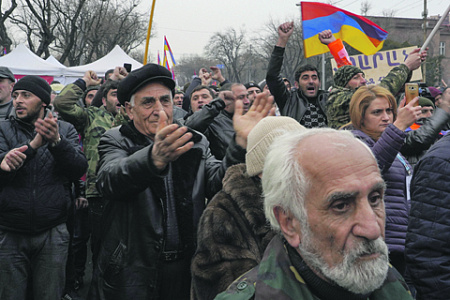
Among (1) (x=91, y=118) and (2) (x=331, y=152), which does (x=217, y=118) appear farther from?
(2) (x=331, y=152)

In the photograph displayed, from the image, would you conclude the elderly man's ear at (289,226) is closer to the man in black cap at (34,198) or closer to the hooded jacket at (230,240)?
the hooded jacket at (230,240)

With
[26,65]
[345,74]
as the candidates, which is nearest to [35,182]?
[345,74]

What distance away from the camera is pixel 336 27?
294 inches

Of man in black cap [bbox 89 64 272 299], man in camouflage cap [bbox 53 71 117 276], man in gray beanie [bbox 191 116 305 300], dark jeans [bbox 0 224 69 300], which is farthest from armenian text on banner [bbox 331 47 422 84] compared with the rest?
man in gray beanie [bbox 191 116 305 300]

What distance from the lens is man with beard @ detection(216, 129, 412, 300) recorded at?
1550 mm

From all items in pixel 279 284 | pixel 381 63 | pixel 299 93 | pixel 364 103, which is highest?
pixel 364 103

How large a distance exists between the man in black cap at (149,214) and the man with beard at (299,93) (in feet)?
8.21

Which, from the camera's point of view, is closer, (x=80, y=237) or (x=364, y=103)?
(x=364, y=103)

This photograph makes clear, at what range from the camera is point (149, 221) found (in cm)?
272

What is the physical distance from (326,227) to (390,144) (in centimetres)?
176

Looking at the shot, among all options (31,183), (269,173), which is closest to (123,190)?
(269,173)

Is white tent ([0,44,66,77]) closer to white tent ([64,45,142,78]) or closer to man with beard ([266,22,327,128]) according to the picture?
white tent ([64,45,142,78])

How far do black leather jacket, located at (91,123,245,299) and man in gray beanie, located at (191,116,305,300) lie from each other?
277mm

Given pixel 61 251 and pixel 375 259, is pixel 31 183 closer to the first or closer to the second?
pixel 61 251
